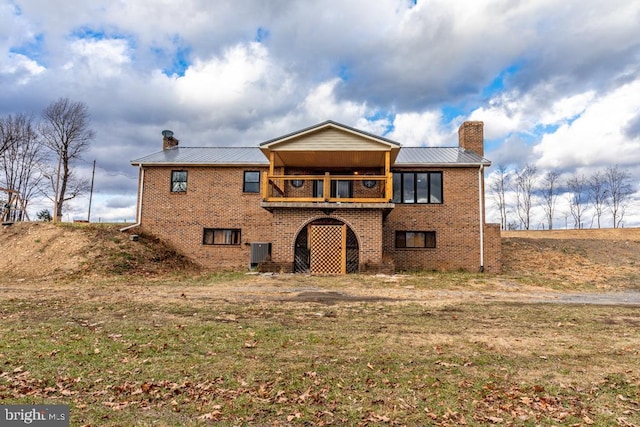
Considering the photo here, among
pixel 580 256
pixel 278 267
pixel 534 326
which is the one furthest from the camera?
pixel 580 256

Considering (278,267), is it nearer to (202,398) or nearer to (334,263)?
(334,263)

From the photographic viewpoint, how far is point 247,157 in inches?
857

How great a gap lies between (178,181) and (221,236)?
380 cm

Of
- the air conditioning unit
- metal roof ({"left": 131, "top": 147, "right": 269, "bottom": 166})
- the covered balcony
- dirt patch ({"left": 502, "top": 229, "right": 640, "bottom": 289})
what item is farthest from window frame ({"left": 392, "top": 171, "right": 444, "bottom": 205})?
the air conditioning unit

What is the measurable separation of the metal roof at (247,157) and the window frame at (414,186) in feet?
1.90

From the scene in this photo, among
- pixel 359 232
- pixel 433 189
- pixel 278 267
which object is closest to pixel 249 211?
pixel 278 267

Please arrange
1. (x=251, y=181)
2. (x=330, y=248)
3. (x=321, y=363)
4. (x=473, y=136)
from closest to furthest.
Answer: (x=321, y=363) → (x=330, y=248) → (x=251, y=181) → (x=473, y=136)

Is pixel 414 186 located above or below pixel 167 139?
below

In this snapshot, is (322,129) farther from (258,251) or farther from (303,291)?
(303,291)

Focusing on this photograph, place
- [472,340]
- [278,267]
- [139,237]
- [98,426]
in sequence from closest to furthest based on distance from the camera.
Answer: [98,426] → [472,340] → [278,267] → [139,237]

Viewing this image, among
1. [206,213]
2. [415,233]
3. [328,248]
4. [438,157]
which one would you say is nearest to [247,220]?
[206,213]

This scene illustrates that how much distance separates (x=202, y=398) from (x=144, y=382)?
978mm

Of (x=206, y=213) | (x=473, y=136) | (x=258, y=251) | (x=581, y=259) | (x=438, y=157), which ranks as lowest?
(x=581, y=259)

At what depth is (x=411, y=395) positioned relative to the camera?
4691mm
